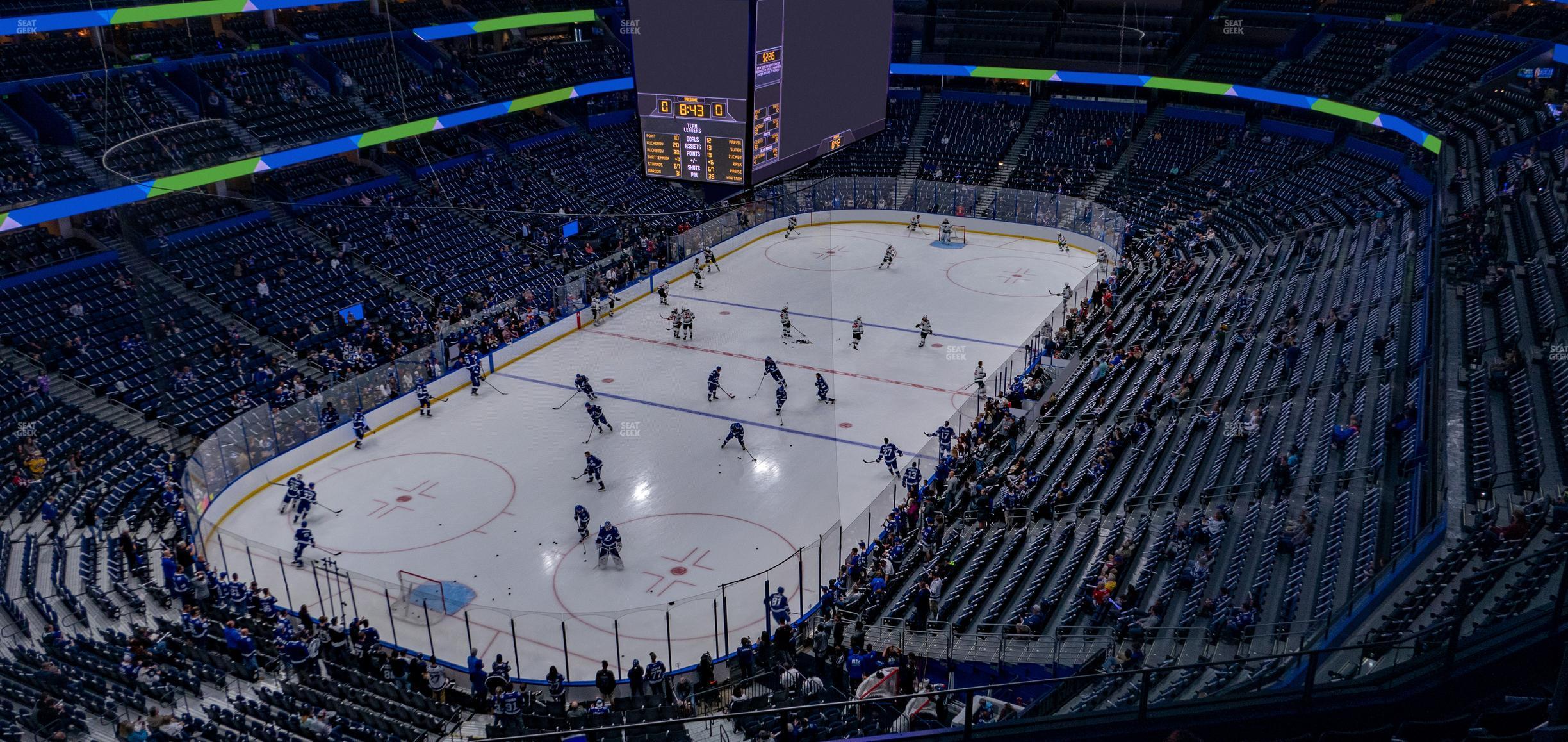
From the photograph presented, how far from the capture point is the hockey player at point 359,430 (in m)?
24.2

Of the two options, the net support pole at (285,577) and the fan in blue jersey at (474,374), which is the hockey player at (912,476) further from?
the fan in blue jersey at (474,374)

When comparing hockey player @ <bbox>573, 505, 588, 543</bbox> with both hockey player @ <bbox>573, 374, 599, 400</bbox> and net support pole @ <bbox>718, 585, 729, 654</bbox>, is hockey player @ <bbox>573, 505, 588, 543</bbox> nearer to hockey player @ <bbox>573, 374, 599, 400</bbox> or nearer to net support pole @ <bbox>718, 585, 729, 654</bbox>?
net support pole @ <bbox>718, 585, 729, 654</bbox>

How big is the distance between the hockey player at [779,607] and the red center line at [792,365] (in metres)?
11.2

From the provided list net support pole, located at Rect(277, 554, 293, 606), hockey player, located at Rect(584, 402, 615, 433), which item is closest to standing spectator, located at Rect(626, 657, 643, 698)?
net support pole, located at Rect(277, 554, 293, 606)

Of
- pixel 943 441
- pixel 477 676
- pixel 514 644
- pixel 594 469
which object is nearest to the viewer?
pixel 477 676

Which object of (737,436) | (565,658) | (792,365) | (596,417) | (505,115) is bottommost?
(792,365)

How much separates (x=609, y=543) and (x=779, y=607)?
382 centimetres

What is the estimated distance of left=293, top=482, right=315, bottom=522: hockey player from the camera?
20.5 m

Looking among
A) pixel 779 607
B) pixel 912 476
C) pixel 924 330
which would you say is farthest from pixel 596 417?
pixel 924 330

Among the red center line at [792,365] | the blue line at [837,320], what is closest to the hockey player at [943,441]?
the red center line at [792,365]

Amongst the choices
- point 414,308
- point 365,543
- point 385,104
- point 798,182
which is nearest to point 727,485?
point 365,543

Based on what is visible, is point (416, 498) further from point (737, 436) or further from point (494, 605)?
point (737, 436)

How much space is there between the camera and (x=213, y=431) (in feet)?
73.6

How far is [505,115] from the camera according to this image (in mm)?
42906
